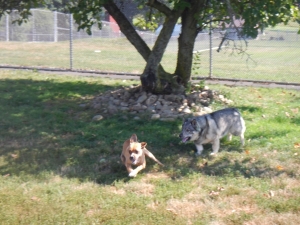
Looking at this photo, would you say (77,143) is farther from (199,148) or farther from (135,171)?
(199,148)

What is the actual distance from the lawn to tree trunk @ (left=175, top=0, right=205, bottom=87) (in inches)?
36.7

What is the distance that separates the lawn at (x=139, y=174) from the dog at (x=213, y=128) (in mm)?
210

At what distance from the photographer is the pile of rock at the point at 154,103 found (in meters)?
9.51

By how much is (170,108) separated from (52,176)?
10.9ft

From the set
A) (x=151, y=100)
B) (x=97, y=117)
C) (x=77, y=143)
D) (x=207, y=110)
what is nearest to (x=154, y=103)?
(x=151, y=100)

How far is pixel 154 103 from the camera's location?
389 inches

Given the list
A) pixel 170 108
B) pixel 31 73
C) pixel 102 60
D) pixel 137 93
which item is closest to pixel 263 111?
pixel 170 108

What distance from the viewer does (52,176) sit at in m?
6.90

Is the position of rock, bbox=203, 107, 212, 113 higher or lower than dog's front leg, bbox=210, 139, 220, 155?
higher

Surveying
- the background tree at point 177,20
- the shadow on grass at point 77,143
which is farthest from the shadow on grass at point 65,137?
the background tree at point 177,20

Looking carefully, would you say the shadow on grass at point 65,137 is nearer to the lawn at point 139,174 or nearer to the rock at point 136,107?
the lawn at point 139,174

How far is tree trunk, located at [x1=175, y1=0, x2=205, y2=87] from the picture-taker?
10086 millimetres

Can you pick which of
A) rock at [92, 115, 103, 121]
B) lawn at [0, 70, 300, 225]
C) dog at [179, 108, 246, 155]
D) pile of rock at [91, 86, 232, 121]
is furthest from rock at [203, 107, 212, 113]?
rock at [92, 115, 103, 121]

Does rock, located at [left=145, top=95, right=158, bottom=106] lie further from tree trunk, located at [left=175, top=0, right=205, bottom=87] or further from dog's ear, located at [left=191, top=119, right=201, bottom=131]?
dog's ear, located at [left=191, top=119, right=201, bottom=131]
